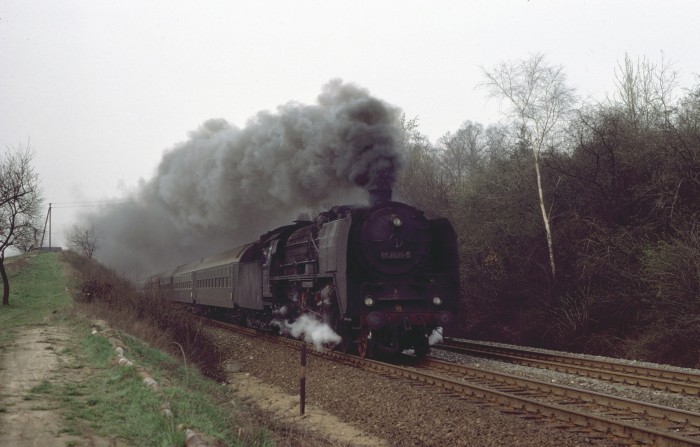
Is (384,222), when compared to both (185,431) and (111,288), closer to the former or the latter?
(185,431)

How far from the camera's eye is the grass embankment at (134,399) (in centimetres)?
591

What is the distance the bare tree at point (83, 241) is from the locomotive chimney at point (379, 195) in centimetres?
3395

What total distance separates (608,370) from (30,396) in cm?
960

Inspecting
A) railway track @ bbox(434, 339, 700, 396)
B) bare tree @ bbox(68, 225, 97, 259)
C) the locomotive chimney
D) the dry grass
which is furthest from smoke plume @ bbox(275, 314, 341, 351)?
bare tree @ bbox(68, 225, 97, 259)

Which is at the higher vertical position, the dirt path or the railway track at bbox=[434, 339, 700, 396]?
the dirt path

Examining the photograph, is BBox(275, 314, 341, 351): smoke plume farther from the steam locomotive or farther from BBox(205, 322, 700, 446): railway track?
BBox(205, 322, 700, 446): railway track

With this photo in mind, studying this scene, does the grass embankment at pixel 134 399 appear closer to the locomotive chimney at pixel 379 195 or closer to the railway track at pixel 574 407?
the railway track at pixel 574 407

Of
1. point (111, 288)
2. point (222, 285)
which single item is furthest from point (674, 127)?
point (111, 288)

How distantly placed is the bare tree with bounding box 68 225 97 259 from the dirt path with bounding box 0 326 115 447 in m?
32.6

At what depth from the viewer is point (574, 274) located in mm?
17953

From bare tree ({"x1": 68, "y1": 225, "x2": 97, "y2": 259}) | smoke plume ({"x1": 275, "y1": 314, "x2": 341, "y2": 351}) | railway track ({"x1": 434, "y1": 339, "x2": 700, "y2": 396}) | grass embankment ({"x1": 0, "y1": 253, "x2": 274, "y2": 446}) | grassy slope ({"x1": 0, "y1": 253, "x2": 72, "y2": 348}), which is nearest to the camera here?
grass embankment ({"x1": 0, "y1": 253, "x2": 274, "y2": 446})

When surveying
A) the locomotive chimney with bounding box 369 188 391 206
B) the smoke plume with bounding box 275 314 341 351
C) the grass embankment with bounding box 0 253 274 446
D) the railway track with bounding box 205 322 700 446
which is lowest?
the railway track with bounding box 205 322 700 446

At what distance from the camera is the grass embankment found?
19.4 feet

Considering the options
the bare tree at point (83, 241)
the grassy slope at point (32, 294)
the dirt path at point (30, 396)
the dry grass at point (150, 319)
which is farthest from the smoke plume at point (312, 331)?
the bare tree at point (83, 241)
